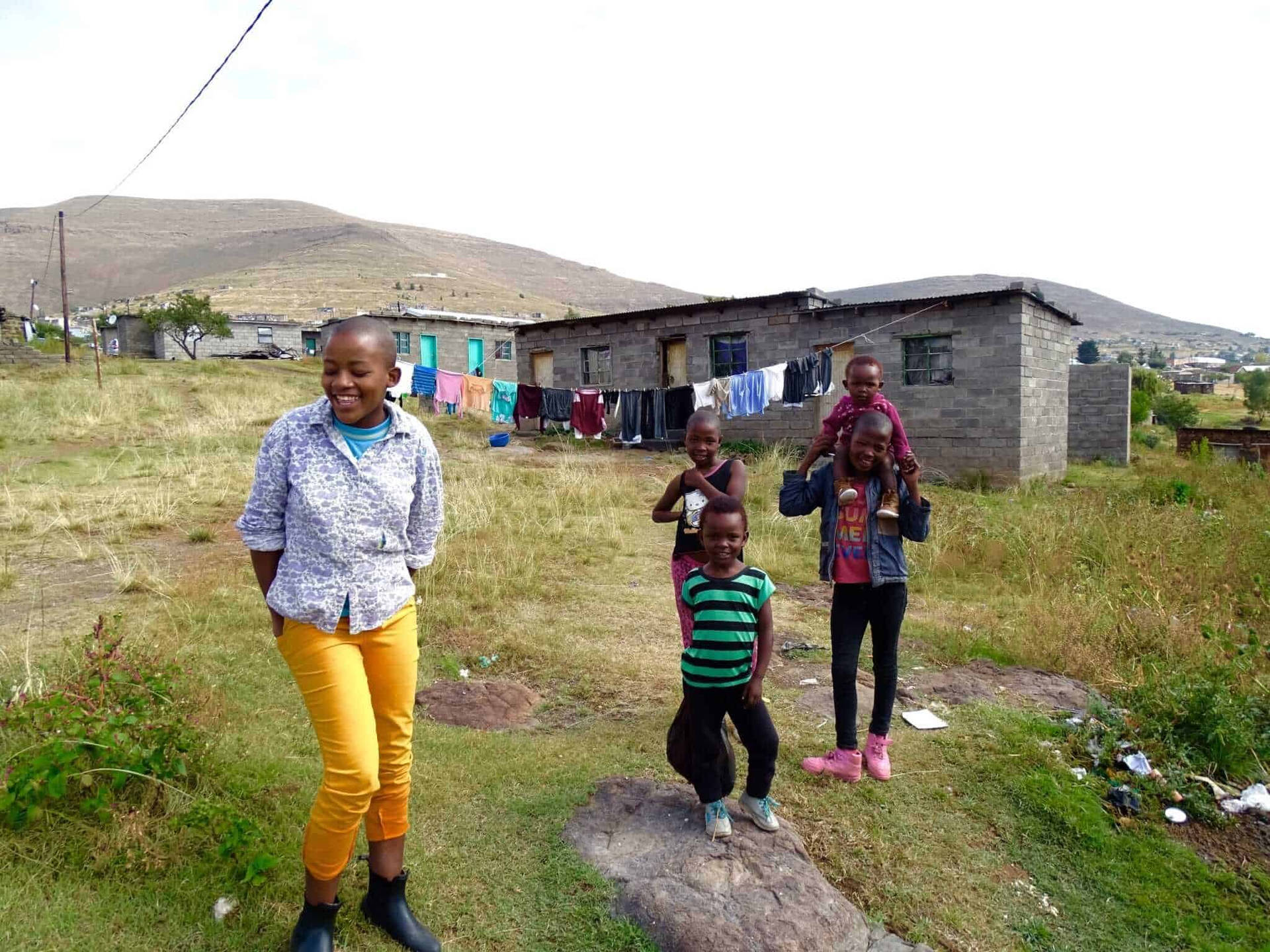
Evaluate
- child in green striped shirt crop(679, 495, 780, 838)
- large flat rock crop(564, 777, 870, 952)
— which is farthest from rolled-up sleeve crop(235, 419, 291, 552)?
large flat rock crop(564, 777, 870, 952)

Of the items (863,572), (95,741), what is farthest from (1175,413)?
(95,741)

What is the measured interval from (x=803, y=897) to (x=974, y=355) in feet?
40.4

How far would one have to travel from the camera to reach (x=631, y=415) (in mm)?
13984

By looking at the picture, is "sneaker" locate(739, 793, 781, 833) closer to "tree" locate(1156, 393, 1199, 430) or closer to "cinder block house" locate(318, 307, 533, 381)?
"cinder block house" locate(318, 307, 533, 381)

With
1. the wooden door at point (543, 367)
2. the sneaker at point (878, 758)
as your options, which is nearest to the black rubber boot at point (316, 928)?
the sneaker at point (878, 758)

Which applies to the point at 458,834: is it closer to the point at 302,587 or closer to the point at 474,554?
the point at 302,587

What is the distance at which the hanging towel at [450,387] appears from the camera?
14562mm

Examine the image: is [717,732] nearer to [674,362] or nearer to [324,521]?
[324,521]

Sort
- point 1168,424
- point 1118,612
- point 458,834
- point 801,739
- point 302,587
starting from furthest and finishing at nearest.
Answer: point 1168,424 → point 1118,612 → point 801,739 → point 458,834 → point 302,587

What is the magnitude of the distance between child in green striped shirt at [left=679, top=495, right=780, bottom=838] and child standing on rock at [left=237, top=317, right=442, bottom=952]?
95 cm

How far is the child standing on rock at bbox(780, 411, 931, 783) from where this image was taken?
10.5 ft

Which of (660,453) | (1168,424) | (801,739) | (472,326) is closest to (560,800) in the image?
(801,739)

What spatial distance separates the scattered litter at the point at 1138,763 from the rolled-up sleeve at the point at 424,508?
10.2 feet

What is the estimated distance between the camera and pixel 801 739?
3.76 meters
